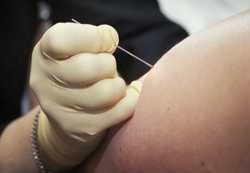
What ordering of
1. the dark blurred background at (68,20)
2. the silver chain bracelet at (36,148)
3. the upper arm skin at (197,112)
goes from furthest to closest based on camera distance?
the dark blurred background at (68,20), the silver chain bracelet at (36,148), the upper arm skin at (197,112)

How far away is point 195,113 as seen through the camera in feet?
2.00

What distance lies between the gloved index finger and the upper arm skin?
0.10 meters

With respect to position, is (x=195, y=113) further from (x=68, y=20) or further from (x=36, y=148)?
(x=68, y=20)

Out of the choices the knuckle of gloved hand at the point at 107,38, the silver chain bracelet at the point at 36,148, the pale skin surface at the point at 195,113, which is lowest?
the silver chain bracelet at the point at 36,148

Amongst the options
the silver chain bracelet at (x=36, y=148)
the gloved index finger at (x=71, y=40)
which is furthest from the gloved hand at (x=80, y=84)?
the silver chain bracelet at (x=36, y=148)

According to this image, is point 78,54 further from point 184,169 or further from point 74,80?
point 184,169

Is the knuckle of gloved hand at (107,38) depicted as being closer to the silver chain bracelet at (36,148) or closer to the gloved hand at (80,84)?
the gloved hand at (80,84)

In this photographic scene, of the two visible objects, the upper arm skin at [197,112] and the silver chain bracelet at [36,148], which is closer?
the upper arm skin at [197,112]

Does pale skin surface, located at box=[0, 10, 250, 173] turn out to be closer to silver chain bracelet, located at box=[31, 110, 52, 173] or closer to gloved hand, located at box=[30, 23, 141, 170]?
gloved hand, located at box=[30, 23, 141, 170]

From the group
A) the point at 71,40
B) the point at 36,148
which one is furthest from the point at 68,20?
the point at 71,40

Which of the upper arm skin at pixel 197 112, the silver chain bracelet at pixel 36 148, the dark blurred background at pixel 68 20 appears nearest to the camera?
the upper arm skin at pixel 197 112

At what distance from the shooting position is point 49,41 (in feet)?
2.00

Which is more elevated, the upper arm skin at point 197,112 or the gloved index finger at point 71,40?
the gloved index finger at point 71,40

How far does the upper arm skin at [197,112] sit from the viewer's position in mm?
595
